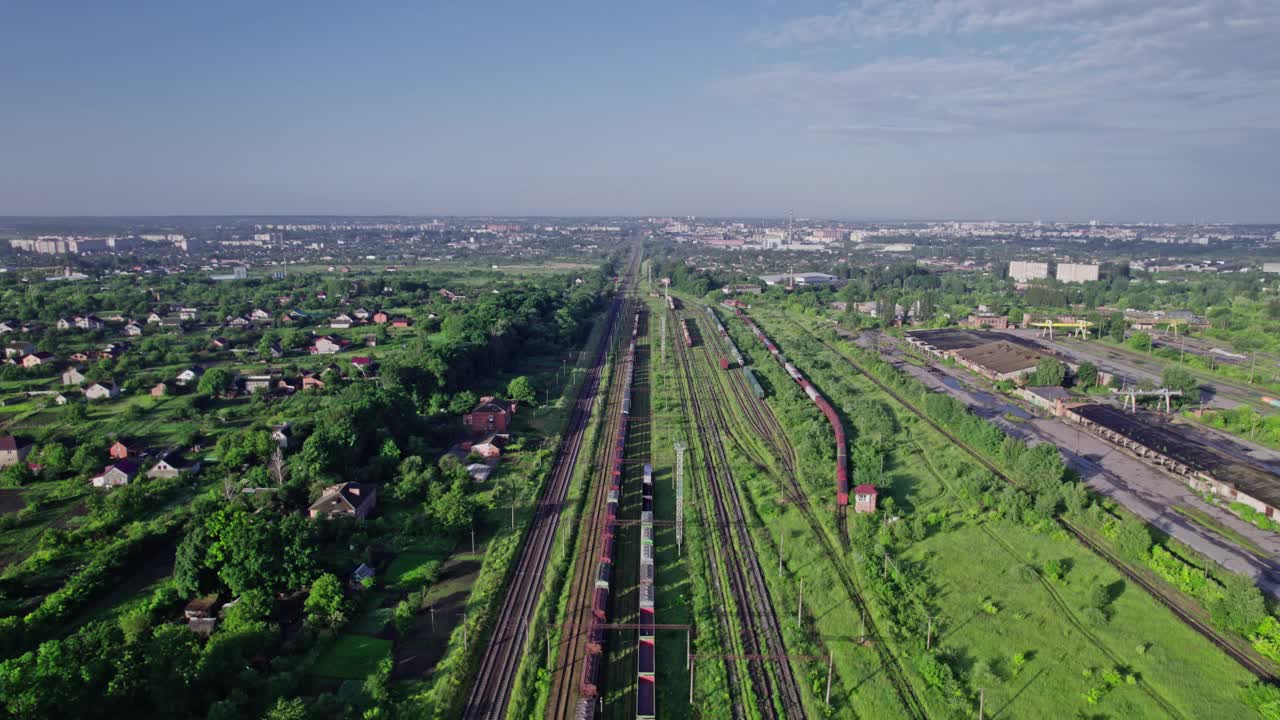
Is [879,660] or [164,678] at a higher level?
[164,678]

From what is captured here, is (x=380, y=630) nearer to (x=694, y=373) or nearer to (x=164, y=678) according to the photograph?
(x=164, y=678)

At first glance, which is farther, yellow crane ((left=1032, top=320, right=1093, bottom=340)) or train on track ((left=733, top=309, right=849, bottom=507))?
yellow crane ((left=1032, top=320, right=1093, bottom=340))

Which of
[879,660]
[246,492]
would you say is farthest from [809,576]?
[246,492]

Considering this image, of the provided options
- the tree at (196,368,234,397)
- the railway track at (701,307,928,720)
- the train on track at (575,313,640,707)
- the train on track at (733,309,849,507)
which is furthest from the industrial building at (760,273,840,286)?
the railway track at (701,307,928,720)

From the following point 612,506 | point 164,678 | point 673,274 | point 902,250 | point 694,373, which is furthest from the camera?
point 902,250

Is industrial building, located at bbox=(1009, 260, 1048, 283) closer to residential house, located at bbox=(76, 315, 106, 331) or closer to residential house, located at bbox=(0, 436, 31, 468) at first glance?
residential house, located at bbox=(76, 315, 106, 331)

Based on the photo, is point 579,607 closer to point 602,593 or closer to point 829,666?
point 602,593

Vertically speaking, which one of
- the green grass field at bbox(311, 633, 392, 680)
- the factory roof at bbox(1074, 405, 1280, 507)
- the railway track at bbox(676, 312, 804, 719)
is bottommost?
the green grass field at bbox(311, 633, 392, 680)
